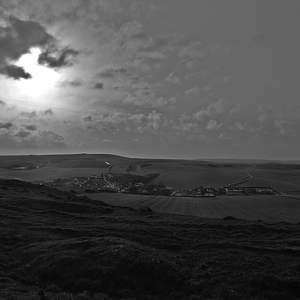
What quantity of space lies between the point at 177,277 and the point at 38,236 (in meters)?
17.0

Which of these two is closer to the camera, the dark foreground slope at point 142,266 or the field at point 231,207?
the dark foreground slope at point 142,266

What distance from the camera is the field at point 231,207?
60463mm

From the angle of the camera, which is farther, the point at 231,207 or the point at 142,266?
the point at 231,207

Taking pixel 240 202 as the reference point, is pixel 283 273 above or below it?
above

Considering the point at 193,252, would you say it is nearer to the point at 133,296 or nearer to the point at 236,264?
the point at 236,264

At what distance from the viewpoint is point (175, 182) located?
422ft

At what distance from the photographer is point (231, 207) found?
232ft

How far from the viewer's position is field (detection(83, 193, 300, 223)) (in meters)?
60.5

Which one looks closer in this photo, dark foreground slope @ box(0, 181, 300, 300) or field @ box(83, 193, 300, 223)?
dark foreground slope @ box(0, 181, 300, 300)

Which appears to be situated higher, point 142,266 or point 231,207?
point 142,266

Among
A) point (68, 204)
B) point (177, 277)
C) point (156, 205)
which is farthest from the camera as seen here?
point (156, 205)

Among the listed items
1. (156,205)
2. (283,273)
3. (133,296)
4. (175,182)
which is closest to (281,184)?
(175,182)

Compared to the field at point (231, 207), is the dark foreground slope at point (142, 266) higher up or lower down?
higher up

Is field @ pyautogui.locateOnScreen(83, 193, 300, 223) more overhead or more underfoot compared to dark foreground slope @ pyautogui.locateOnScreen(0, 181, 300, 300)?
more underfoot
